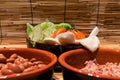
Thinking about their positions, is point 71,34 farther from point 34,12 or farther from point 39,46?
point 34,12

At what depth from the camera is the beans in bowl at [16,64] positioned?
31.9 inches

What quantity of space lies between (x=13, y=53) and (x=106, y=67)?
0.30 m

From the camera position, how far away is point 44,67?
2.70ft

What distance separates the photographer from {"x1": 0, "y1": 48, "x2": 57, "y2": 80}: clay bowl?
0.77 metres

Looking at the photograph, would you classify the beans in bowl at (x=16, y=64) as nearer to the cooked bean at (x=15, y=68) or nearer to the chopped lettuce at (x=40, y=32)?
the cooked bean at (x=15, y=68)

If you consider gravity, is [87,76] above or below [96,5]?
below

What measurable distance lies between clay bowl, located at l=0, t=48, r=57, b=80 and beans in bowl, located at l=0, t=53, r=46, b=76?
0.02 m

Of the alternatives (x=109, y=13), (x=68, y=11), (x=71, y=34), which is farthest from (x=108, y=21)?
(x=71, y=34)

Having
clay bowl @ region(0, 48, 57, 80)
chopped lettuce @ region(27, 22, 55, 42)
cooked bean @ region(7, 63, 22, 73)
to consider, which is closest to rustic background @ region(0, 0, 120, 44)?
chopped lettuce @ region(27, 22, 55, 42)

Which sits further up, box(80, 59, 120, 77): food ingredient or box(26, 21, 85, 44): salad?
box(26, 21, 85, 44): salad

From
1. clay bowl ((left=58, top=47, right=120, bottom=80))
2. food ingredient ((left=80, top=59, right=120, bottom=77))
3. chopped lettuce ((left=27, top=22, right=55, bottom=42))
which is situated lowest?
food ingredient ((left=80, top=59, right=120, bottom=77))

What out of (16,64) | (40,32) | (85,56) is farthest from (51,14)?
(16,64)

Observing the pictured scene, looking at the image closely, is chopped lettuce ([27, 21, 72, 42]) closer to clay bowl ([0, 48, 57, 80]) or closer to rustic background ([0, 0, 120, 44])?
clay bowl ([0, 48, 57, 80])

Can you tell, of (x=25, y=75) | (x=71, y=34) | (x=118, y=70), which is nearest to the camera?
(x=25, y=75)
